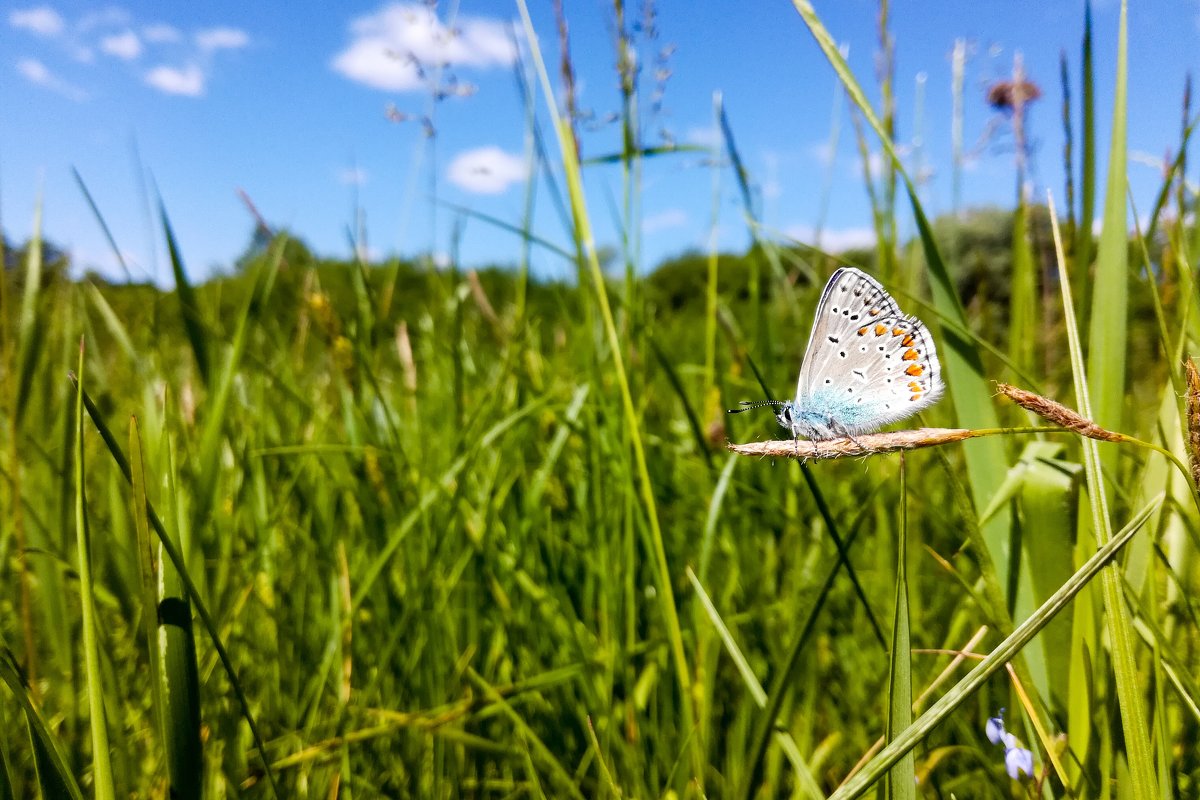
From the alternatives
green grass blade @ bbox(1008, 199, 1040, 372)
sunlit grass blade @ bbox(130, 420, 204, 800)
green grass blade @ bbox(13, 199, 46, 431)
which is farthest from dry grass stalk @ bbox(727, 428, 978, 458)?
green grass blade @ bbox(13, 199, 46, 431)

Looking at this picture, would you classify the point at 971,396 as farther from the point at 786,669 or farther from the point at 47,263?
the point at 47,263

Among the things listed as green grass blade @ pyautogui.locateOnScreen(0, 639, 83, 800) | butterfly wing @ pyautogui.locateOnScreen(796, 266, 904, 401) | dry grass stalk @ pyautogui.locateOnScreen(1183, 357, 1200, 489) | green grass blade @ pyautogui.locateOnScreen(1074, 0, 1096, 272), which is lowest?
green grass blade @ pyautogui.locateOnScreen(0, 639, 83, 800)

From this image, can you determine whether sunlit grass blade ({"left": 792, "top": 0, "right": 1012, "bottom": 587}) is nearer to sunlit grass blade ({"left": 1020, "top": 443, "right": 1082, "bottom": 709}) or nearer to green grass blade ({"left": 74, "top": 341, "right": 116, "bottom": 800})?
sunlit grass blade ({"left": 1020, "top": 443, "right": 1082, "bottom": 709})

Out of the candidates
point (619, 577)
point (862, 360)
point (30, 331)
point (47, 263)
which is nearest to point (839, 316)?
point (862, 360)

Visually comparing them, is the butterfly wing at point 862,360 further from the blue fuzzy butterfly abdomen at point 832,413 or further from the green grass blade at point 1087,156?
the green grass blade at point 1087,156

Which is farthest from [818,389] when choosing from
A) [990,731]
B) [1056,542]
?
[990,731]

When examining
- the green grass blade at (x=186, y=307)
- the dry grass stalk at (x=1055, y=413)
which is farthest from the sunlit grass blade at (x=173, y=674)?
the dry grass stalk at (x=1055, y=413)

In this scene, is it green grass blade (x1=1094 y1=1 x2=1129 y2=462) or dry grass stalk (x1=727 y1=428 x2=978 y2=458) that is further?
green grass blade (x1=1094 y1=1 x2=1129 y2=462)

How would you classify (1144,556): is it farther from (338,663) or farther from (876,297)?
(338,663)
